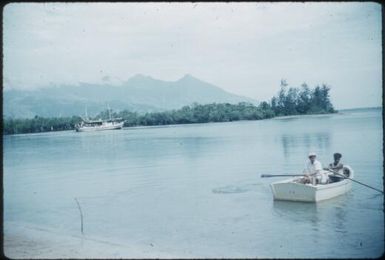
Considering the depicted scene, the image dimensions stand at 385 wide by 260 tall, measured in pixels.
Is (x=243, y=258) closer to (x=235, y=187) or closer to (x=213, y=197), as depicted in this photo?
(x=213, y=197)

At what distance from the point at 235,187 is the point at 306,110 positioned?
8817 centimetres

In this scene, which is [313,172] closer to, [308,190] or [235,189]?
[308,190]

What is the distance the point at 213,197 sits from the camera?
60.0 ft

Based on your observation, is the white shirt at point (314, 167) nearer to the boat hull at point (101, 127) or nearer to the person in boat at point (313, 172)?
the person in boat at point (313, 172)

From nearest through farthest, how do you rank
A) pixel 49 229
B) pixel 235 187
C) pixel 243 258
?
pixel 243 258 < pixel 49 229 < pixel 235 187

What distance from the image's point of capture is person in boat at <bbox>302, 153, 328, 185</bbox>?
14.6 meters

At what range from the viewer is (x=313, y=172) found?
582 inches

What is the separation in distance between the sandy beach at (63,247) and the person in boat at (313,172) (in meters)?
6.00

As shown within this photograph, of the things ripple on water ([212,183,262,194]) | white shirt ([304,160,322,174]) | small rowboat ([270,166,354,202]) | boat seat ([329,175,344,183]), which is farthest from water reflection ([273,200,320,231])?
ripple on water ([212,183,262,194])

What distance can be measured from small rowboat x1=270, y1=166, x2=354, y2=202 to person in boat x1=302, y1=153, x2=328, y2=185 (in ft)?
0.98

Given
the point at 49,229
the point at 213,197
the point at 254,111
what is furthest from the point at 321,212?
the point at 254,111

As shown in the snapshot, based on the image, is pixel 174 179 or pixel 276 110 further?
pixel 276 110

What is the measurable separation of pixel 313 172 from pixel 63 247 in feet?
27.1

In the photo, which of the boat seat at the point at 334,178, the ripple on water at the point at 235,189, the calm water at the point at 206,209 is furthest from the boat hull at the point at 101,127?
the boat seat at the point at 334,178
